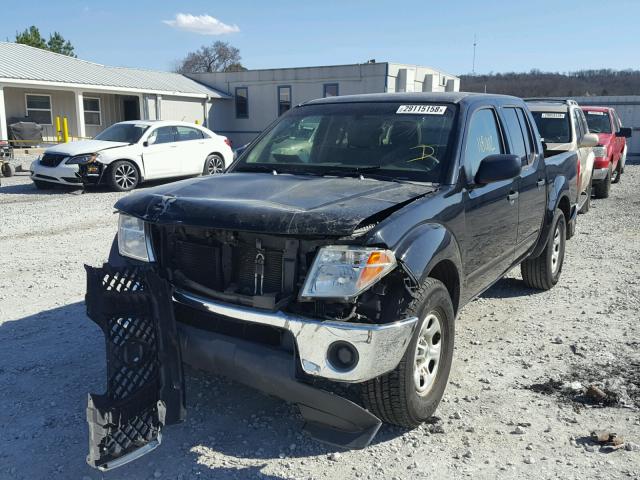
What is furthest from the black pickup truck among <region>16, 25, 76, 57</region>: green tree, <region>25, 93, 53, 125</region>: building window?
<region>16, 25, 76, 57</region>: green tree

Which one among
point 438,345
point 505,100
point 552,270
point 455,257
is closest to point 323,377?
point 438,345

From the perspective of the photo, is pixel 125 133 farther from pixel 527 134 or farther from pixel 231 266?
pixel 231 266

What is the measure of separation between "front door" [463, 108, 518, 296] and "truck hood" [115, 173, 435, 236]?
0.52 metres

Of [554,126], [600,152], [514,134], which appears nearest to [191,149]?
[554,126]

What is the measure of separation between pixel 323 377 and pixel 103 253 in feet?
17.4

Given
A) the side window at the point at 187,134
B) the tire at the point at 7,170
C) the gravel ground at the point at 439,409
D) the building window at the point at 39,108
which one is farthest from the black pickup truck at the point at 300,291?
the building window at the point at 39,108

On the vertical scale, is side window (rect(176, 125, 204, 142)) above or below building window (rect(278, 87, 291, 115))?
below

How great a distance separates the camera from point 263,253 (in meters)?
3.07

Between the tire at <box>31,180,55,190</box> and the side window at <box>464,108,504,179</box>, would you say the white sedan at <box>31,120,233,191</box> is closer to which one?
the tire at <box>31,180,55,190</box>

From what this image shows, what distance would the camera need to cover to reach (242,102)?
103 feet

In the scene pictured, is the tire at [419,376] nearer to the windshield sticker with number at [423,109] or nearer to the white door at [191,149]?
the windshield sticker with number at [423,109]

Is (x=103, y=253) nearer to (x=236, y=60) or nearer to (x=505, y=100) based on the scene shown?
(x=505, y=100)

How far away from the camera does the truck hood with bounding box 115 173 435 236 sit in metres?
2.90

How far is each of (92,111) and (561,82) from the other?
68173 mm
